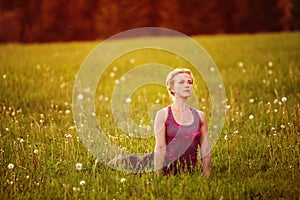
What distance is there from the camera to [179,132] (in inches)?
179

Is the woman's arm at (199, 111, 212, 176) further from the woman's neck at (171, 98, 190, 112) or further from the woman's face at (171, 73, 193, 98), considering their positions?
the woman's face at (171, 73, 193, 98)

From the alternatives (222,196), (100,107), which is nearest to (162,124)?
(222,196)

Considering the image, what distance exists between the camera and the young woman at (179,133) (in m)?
4.54

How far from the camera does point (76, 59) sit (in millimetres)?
13711

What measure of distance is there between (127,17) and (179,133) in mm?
36904

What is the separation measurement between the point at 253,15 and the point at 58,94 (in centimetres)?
3391

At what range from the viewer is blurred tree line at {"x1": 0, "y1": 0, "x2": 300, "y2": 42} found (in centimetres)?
3969

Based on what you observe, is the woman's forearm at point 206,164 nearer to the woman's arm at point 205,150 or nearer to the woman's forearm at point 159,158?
the woman's arm at point 205,150

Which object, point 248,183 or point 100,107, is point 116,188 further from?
point 100,107

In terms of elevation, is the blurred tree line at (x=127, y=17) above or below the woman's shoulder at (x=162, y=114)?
above

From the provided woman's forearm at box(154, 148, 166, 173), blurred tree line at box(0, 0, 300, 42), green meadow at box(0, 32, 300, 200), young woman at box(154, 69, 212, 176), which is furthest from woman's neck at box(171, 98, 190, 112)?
blurred tree line at box(0, 0, 300, 42)

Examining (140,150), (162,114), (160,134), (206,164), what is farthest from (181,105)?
(140,150)

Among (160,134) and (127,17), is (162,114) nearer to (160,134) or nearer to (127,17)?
(160,134)

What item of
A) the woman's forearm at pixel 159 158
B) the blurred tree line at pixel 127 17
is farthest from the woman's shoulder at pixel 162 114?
the blurred tree line at pixel 127 17
